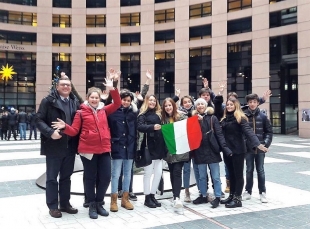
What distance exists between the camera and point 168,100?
A: 6.52 meters

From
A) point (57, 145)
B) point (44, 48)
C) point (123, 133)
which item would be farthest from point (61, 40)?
point (57, 145)

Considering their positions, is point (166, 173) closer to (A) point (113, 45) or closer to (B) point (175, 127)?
(B) point (175, 127)

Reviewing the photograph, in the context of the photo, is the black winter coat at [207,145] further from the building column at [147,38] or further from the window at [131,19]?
the window at [131,19]

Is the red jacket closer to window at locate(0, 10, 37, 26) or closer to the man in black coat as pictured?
the man in black coat

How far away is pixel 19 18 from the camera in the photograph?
4031cm

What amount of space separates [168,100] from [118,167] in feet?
5.64

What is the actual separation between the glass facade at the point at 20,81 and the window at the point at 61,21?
5.08 meters

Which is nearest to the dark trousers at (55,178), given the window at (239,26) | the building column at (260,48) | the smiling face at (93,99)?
the smiling face at (93,99)

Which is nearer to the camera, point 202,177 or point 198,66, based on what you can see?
point 202,177

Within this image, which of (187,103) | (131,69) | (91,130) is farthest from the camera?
(131,69)

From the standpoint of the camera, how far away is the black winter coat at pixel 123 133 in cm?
630

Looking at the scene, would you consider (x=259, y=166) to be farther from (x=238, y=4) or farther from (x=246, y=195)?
(x=238, y=4)

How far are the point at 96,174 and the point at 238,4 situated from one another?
33.1 m

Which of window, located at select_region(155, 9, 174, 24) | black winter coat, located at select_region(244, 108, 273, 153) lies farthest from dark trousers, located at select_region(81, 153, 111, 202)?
window, located at select_region(155, 9, 174, 24)
